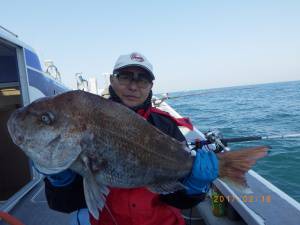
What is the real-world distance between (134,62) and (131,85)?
0.21 metres

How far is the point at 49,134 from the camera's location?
1.91 m

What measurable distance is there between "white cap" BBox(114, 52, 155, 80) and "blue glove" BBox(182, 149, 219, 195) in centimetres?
90

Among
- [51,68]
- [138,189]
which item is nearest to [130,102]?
[138,189]

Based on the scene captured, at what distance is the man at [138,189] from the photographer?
2.36 meters

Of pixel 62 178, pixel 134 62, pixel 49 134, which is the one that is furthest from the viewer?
pixel 134 62

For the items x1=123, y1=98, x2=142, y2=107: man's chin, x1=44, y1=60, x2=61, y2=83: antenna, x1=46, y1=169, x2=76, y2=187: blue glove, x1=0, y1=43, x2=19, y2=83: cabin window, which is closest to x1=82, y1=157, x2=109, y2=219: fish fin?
x1=46, y1=169, x2=76, y2=187: blue glove

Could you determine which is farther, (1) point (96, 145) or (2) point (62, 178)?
(2) point (62, 178)

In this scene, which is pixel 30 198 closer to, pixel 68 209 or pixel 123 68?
pixel 68 209

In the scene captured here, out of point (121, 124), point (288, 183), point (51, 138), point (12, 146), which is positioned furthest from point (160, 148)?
point (288, 183)

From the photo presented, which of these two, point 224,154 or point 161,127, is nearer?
point 224,154

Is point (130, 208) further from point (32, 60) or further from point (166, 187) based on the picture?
point (32, 60)

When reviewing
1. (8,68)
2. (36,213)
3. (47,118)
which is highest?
(8,68)

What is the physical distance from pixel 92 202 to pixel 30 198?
3302 mm

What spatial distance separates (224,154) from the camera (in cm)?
238
